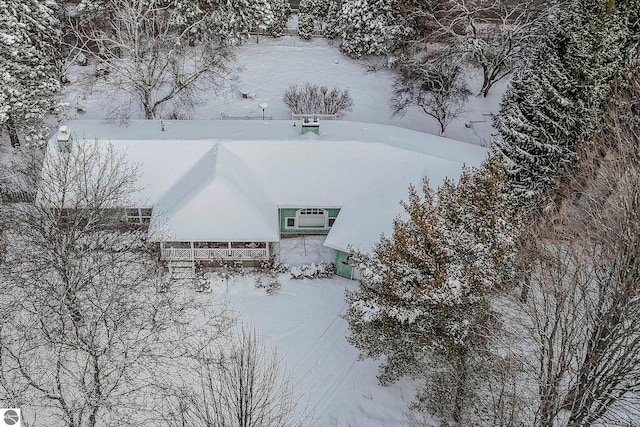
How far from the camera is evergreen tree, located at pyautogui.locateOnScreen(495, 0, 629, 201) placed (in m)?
17.4

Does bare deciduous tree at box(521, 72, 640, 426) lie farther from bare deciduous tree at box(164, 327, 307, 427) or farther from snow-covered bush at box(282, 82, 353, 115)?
snow-covered bush at box(282, 82, 353, 115)

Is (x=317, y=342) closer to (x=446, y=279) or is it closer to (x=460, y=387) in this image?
(x=460, y=387)

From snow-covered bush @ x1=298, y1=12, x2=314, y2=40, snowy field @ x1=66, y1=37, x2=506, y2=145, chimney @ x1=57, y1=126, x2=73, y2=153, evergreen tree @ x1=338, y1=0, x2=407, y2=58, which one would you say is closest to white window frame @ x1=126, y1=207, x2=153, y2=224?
chimney @ x1=57, y1=126, x2=73, y2=153

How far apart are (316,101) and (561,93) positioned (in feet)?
50.3

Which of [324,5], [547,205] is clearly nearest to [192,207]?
[547,205]

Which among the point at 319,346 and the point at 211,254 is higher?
the point at 211,254

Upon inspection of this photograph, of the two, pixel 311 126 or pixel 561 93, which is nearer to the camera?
pixel 561 93

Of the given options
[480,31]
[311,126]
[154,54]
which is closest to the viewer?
[311,126]

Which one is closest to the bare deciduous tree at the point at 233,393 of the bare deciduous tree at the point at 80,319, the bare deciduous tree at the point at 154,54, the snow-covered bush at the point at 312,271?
the bare deciduous tree at the point at 80,319

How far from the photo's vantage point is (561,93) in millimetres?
18016

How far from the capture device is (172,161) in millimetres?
23406

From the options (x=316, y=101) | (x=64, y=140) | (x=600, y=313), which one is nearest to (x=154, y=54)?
(x=64, y=140)

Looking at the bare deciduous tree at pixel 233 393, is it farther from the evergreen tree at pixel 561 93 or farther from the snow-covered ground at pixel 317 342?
the evergreen tree at pixel 561 93

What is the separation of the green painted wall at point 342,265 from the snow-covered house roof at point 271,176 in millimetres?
857
